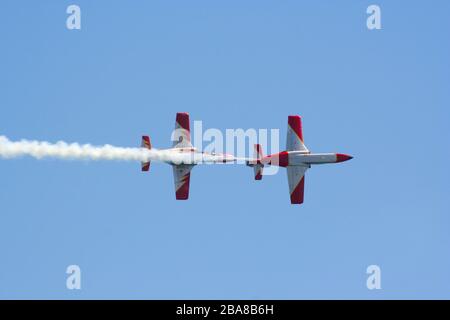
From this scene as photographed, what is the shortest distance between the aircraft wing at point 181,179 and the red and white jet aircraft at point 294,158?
4.30 meters

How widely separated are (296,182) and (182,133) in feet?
28.0

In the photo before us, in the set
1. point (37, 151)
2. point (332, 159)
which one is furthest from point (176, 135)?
point (37, 151)

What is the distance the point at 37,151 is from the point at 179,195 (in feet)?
50.9

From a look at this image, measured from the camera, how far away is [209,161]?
58.8 meters

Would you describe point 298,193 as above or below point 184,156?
below

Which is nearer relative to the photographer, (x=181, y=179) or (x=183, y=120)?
(x=181, y=179)

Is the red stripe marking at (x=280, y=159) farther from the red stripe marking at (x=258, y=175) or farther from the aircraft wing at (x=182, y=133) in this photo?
the aircraft wing at (x=182, y=133)

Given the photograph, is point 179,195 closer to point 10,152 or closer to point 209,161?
point 209,161

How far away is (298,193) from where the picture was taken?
59.3 meters

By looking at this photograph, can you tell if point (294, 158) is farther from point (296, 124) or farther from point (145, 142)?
point (145, 142)

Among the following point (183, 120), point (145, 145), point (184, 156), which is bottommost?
point (184, 156)

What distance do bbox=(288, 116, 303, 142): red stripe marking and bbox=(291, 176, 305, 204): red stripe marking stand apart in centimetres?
311

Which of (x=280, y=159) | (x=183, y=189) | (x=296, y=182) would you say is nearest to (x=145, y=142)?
(x=183, y=189)
